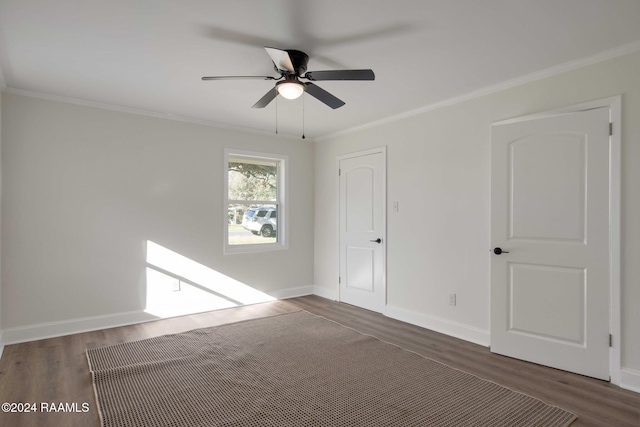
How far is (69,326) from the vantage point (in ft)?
12.0

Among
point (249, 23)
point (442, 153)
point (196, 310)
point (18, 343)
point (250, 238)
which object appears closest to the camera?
point (249, 23)

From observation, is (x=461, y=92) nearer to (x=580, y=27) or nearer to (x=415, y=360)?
(x=580, y=27)

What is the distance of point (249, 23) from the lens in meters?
2.25

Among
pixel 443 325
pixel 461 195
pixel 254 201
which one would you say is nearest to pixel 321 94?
pixel 461 195

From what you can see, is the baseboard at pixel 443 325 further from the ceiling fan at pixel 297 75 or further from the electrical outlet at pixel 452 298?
the ceiling fan at pixel 297 75

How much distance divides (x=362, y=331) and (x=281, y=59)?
284 cm

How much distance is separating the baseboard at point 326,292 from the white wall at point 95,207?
129cm

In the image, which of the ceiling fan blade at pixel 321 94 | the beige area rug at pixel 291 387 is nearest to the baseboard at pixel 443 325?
the beige area rug at pixel 291 387

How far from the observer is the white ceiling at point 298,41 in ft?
6.85

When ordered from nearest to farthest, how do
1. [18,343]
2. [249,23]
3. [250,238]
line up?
[249,23]
[18,343]
[250,238]

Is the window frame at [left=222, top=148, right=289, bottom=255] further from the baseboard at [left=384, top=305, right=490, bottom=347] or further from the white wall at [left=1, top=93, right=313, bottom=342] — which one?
the baseboard at [left=384, top=305, right=490, bottom=347]

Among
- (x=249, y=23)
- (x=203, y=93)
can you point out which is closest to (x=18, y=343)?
(x=203, y=93)

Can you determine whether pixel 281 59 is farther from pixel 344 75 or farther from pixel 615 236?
pixel 615 236

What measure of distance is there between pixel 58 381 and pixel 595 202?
435 cm
